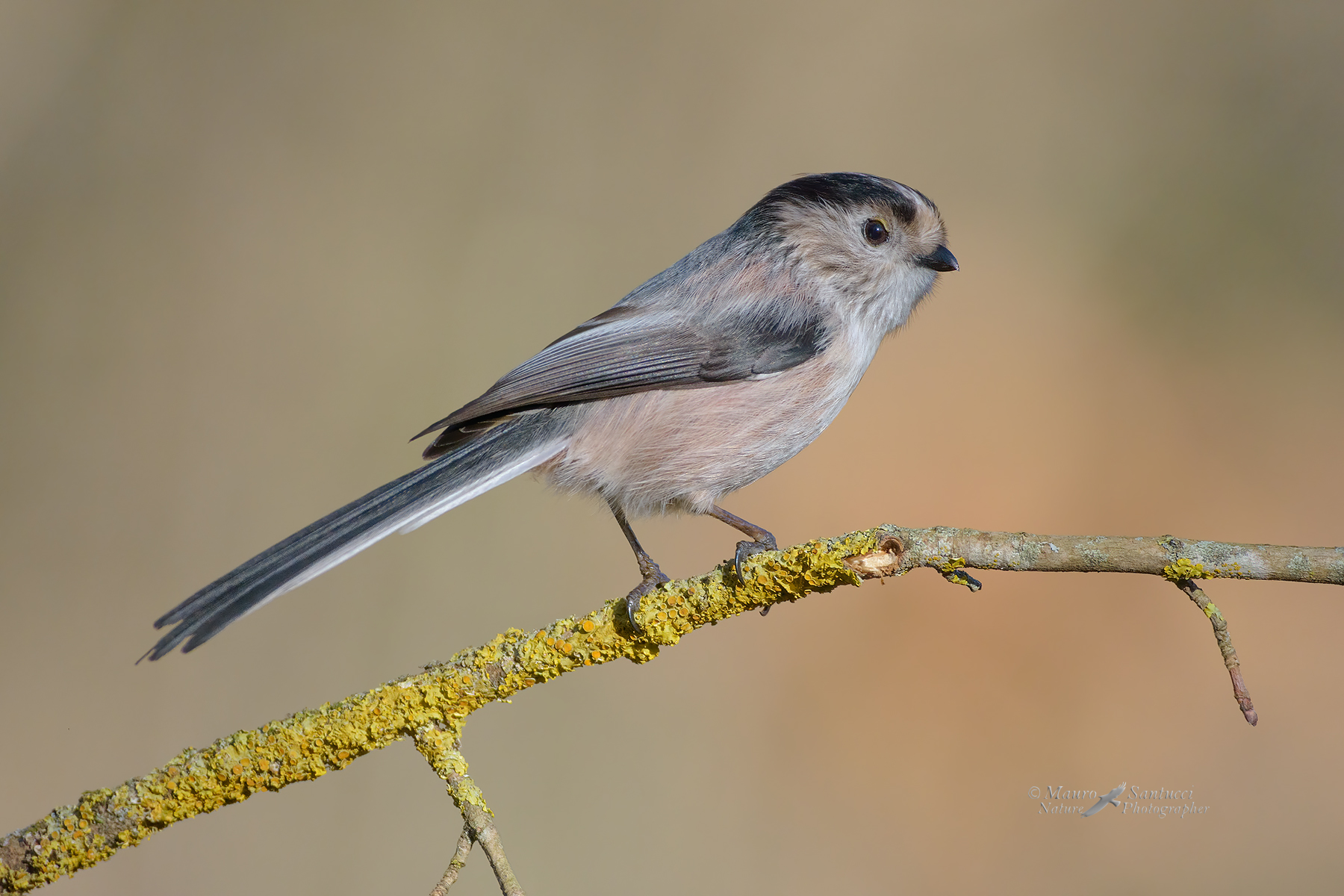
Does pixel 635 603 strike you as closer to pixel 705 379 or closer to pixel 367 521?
pixel 367 521

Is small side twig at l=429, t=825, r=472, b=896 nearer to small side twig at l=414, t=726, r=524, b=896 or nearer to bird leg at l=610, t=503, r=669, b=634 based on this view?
small side twig at l=414, t=726, r=524, b=896

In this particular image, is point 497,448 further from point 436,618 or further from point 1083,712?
point 1083,712

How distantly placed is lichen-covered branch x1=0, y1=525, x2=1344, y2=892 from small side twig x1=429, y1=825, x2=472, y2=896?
4 cm

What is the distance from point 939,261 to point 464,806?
159cm

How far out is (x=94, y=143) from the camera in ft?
9.82

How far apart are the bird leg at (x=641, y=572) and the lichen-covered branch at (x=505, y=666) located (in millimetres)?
23

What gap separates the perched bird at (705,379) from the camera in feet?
5.72

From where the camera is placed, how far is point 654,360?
5.95 feet

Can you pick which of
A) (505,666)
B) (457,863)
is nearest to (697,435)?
(505,666)

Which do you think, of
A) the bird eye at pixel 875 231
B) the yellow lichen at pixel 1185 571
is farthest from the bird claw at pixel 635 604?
the bird eye at pixel 875 231

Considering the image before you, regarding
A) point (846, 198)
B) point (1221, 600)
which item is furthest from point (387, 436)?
point (1221, 600)

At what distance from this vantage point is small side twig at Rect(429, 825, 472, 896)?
107cm

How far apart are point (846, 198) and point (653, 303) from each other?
541 mm

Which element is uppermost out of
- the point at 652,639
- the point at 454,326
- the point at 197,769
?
the point at 454,326
